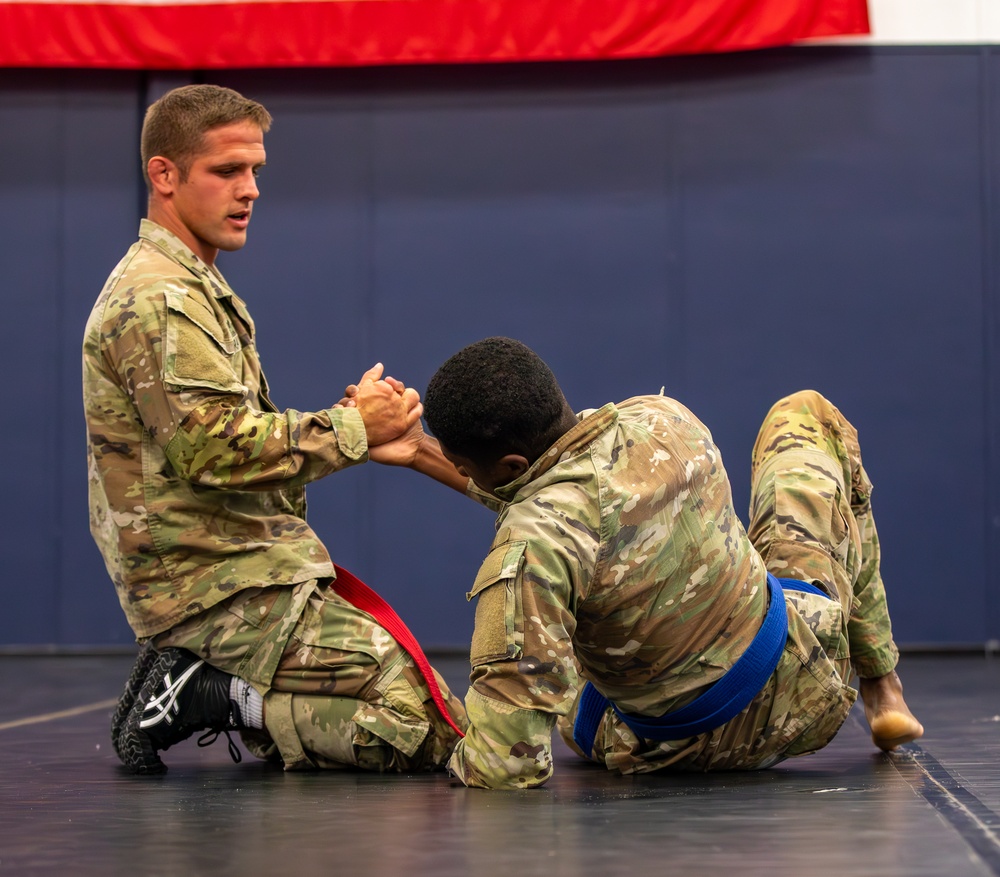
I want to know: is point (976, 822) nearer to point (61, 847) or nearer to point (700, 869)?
point (700, 869)

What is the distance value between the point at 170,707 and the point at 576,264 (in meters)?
2.94

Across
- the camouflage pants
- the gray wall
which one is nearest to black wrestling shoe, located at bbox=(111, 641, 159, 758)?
the camouflage pants

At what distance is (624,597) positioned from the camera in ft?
6.63

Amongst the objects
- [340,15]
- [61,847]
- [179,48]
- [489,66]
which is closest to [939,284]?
[489,66]

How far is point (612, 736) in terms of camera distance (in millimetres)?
2375

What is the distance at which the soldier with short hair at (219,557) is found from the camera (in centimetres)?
244

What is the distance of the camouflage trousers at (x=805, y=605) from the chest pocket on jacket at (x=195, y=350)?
0.89 metres

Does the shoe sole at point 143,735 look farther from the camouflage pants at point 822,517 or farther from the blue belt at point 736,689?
the camouflage pants at point 822,517

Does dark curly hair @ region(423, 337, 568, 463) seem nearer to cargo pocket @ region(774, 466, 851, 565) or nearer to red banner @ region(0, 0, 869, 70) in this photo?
cargo pocket @ region(774, 466, 851, 565)

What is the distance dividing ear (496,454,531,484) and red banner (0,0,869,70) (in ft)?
10.3

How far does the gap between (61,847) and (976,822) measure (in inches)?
47.3

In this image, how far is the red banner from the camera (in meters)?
4.83

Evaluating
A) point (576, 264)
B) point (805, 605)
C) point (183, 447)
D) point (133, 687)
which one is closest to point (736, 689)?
point (805, 605)

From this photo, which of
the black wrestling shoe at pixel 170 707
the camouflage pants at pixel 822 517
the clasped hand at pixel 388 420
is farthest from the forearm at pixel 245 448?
the camouflage pants at pixel 822 517
